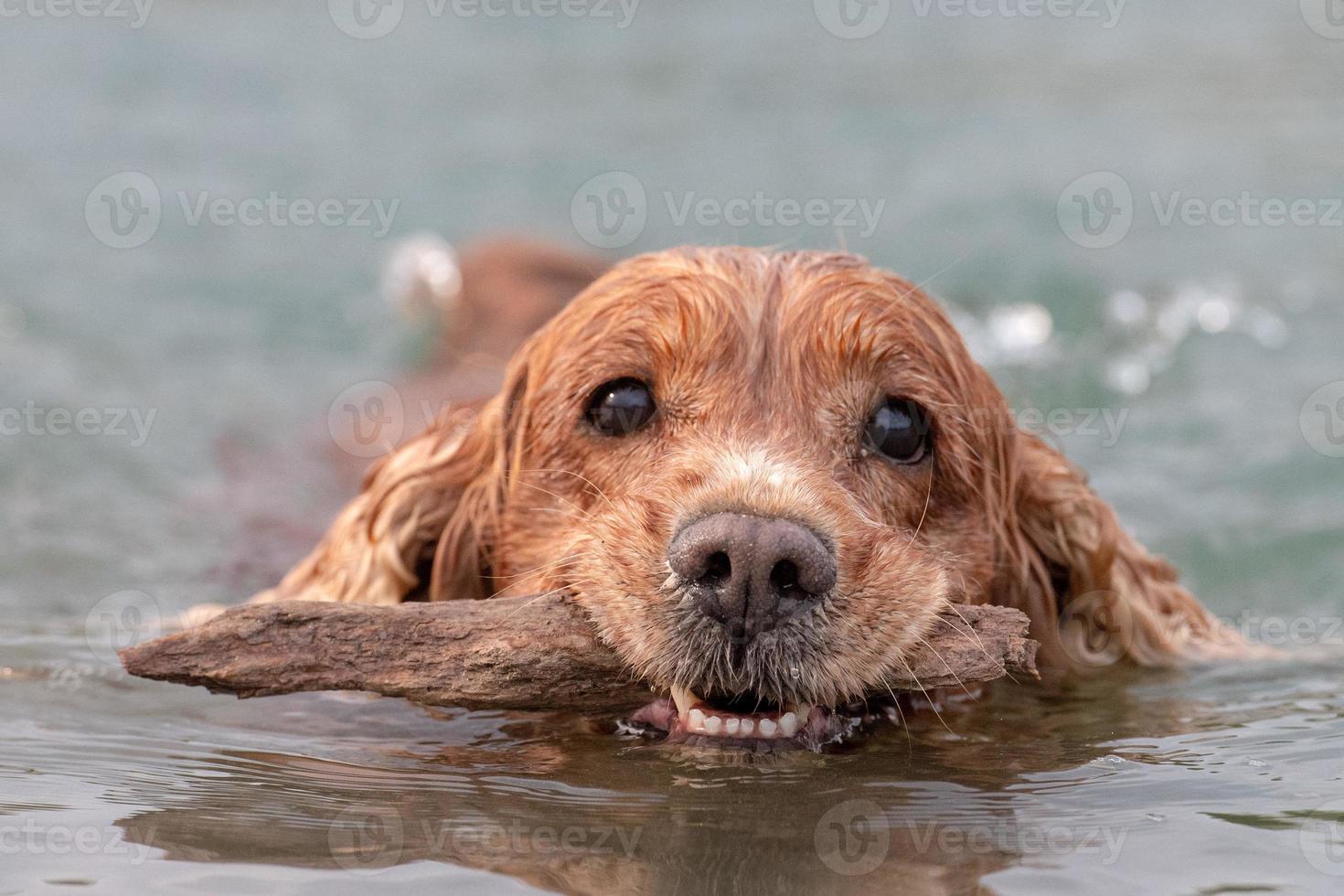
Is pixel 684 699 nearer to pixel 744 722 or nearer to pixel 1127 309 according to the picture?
pixel 744 722

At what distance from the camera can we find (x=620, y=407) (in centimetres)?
466

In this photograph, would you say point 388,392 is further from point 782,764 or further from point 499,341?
point 782,764

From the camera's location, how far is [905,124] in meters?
13.1

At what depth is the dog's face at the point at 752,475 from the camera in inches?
149

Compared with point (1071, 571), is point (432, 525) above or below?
above

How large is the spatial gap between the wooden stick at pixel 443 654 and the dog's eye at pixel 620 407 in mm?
784

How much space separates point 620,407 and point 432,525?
90 centimetres

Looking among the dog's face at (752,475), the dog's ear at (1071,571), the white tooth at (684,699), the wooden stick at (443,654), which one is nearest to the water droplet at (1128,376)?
the dog's ear at (1071,571)

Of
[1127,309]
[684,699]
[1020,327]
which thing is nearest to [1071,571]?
[684,699]

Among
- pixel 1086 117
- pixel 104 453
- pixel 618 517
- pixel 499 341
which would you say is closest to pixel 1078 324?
pixel 499 341

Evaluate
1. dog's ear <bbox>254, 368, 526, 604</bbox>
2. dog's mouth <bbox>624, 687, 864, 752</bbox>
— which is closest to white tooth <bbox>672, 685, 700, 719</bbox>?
dog's mouth <bbox>624, 687, 864, 752</bbox>

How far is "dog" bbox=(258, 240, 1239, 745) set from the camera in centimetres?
382

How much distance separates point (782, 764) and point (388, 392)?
538 centimetres

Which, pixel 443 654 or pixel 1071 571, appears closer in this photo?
pixel 443 654
